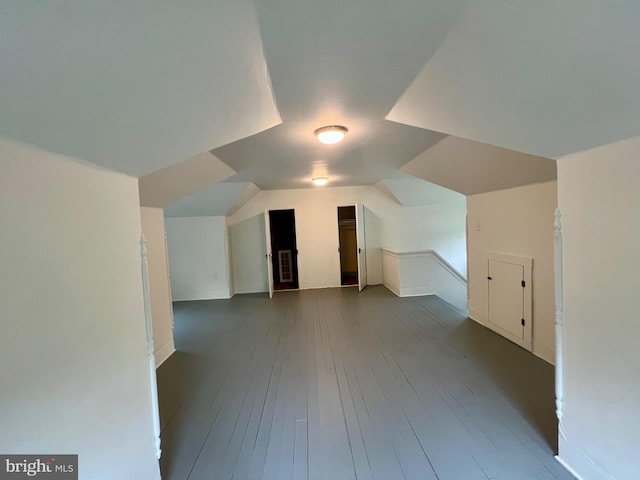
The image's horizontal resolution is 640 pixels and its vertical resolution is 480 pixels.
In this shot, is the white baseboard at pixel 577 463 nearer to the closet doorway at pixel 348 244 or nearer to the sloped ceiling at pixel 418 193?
the sloped ceiling at pixel 418 193

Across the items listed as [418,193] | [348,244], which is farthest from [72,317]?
[348,244]

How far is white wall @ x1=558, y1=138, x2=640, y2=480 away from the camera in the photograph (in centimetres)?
135

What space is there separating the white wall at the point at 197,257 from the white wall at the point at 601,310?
573cm

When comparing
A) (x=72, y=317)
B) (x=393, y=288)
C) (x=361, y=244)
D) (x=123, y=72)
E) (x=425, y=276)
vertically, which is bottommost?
(x=393, y=288)

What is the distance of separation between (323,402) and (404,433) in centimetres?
70

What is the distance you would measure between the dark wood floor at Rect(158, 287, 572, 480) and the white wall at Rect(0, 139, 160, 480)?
70cm

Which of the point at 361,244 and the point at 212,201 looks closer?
the point at 212,201

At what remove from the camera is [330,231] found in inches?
273

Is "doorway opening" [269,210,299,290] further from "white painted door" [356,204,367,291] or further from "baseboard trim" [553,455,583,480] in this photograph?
"baseboard trim" [553,455,583,480]

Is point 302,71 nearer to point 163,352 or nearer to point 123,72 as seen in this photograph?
point 123,72

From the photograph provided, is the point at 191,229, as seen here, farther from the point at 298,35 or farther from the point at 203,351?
the point at 298,35

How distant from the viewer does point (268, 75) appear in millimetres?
1568

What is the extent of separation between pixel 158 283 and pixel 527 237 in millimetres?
4230

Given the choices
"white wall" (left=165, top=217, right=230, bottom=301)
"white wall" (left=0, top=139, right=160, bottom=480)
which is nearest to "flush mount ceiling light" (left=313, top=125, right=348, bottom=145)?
"white wall" (left=0, top=139, right=160, bottom=480)
